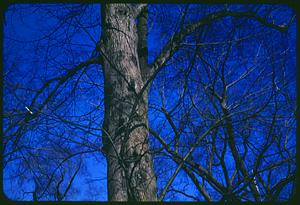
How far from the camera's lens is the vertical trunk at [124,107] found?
78.9 inches

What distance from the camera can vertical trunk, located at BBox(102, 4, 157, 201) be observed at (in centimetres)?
200

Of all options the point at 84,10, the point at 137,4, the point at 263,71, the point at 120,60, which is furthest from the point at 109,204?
the point at 263,71

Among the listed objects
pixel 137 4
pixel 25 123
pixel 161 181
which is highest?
pixel 137 4

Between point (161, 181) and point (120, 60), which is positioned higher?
point (120, 60)

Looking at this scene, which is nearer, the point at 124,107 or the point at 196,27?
the point at 196,27

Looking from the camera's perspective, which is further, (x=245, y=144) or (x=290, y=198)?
(x=245, y=144)

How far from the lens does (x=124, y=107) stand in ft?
7.32

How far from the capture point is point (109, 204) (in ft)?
6.38

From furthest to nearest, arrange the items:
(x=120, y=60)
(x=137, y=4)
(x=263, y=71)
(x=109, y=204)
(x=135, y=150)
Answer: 1. (x=263, y=71)
2. (x=137, y=4)
3. (x=120, y=60)
4. (x=135, y=150)
5. (x=109, y=204)

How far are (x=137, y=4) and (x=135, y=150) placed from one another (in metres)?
1.27

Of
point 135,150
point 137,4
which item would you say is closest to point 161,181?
point 135,150

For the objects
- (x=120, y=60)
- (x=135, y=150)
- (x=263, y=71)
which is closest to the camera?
(x=135, y=150)

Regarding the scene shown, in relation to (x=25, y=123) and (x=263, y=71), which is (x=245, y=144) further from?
(x=25, y=123)

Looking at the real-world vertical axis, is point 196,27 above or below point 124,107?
above
